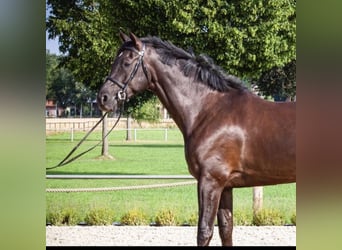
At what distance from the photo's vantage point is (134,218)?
4.95 meters

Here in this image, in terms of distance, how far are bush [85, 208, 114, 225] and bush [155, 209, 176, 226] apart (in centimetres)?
56

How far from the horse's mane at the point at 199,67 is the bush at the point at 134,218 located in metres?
2.33

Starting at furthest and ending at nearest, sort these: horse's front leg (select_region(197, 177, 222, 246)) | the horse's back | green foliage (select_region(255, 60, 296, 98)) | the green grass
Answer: the green grass
green foliage (select_region(255, 60, 296, 98))
the horse's back
horse's front leg (select_region(197, 177, 222, 246))

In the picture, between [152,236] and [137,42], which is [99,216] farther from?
[137,42]

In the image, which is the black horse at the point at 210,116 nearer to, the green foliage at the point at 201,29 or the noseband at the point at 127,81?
the noseband at the point at 127,81

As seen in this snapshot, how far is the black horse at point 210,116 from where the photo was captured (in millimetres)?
3014

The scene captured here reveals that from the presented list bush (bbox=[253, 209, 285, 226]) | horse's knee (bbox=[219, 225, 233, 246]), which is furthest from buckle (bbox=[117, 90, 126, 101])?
bush (bbox=[253, 209, 285, 226])

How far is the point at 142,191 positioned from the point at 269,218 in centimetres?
155

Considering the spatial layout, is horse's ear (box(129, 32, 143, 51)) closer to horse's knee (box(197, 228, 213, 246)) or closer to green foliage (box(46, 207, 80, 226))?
horse's knee (box(197, 228, 213, 246))

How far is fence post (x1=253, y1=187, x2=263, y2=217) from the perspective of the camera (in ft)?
16.1

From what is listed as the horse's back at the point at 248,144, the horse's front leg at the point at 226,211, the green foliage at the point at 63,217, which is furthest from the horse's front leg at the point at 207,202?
the green foliage at the point at 63,217

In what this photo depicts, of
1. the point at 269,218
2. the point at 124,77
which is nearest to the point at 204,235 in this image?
the point at 124,77
